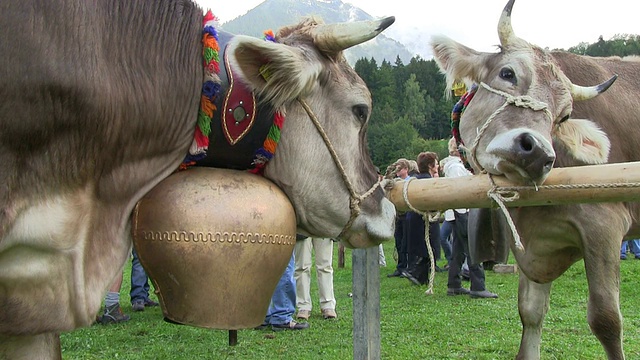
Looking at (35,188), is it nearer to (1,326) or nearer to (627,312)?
(1,326)

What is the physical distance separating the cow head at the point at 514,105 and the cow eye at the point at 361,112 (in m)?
1.08

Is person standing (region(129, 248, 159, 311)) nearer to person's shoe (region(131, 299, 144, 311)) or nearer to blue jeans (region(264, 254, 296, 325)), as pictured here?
person's shoe (region(131, 299, 144, 311))

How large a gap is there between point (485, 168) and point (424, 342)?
3.19 metres

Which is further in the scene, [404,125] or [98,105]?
[404,125]

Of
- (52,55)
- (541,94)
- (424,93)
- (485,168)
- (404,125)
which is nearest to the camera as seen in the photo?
(52,55)

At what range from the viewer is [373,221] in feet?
8.97

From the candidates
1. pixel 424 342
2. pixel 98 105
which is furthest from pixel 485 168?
pixel 424 342

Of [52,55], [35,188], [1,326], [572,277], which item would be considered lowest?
[572,277]

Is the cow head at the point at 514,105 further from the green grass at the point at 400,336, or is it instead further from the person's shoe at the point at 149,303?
the person's shoe at the point at 149,303

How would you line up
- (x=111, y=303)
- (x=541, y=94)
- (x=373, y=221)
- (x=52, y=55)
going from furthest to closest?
(x=111, y=303), (x=541, y=94), (x=373, y=221), (x=52, y=55)

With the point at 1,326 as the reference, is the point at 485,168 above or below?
above

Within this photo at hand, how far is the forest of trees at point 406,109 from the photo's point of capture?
61.8 metres

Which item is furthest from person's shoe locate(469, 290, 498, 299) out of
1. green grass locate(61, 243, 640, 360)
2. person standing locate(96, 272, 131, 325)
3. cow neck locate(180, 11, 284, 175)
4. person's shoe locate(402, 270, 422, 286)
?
cow neck locate(180, 11, 284, 175)

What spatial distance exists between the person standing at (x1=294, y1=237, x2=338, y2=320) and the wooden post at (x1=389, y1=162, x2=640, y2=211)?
4552 mm
